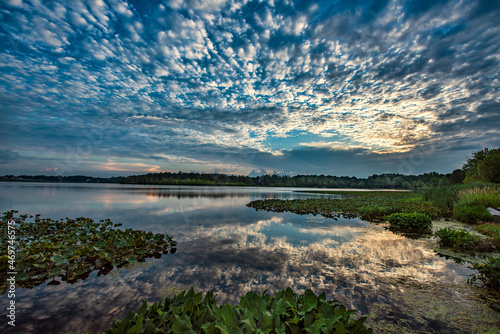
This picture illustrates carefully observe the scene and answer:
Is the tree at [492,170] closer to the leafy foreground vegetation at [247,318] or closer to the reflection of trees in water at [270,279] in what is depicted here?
the reflection of trees in water at [270,279]

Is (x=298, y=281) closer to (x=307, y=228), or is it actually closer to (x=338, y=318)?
(x=338, y=318)

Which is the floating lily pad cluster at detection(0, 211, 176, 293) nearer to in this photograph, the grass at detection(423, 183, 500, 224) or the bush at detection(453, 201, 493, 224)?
the bush at detection(453, 201, 493, 224)

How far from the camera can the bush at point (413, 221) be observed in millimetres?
12758

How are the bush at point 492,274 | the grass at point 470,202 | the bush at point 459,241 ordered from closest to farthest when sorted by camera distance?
the bush at point 492,274, the bush at point 459,241, the grass at point 470,202

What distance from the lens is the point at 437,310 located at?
4352 mm

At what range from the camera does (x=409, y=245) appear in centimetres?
942

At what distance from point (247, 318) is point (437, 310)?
14.3 ft

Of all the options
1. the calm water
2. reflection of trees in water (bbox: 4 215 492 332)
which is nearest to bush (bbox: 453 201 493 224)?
the calm water

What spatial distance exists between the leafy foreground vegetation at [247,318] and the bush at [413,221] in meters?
13.5

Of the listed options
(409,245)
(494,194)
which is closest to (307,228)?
(409,245)

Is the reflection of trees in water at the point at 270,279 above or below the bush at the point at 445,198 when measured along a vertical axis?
below

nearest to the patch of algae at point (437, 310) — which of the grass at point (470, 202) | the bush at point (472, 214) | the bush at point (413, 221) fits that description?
the bush at point (413, 221)

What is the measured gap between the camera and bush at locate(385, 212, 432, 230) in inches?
502

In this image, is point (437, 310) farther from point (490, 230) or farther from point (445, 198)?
point (445, 198)
